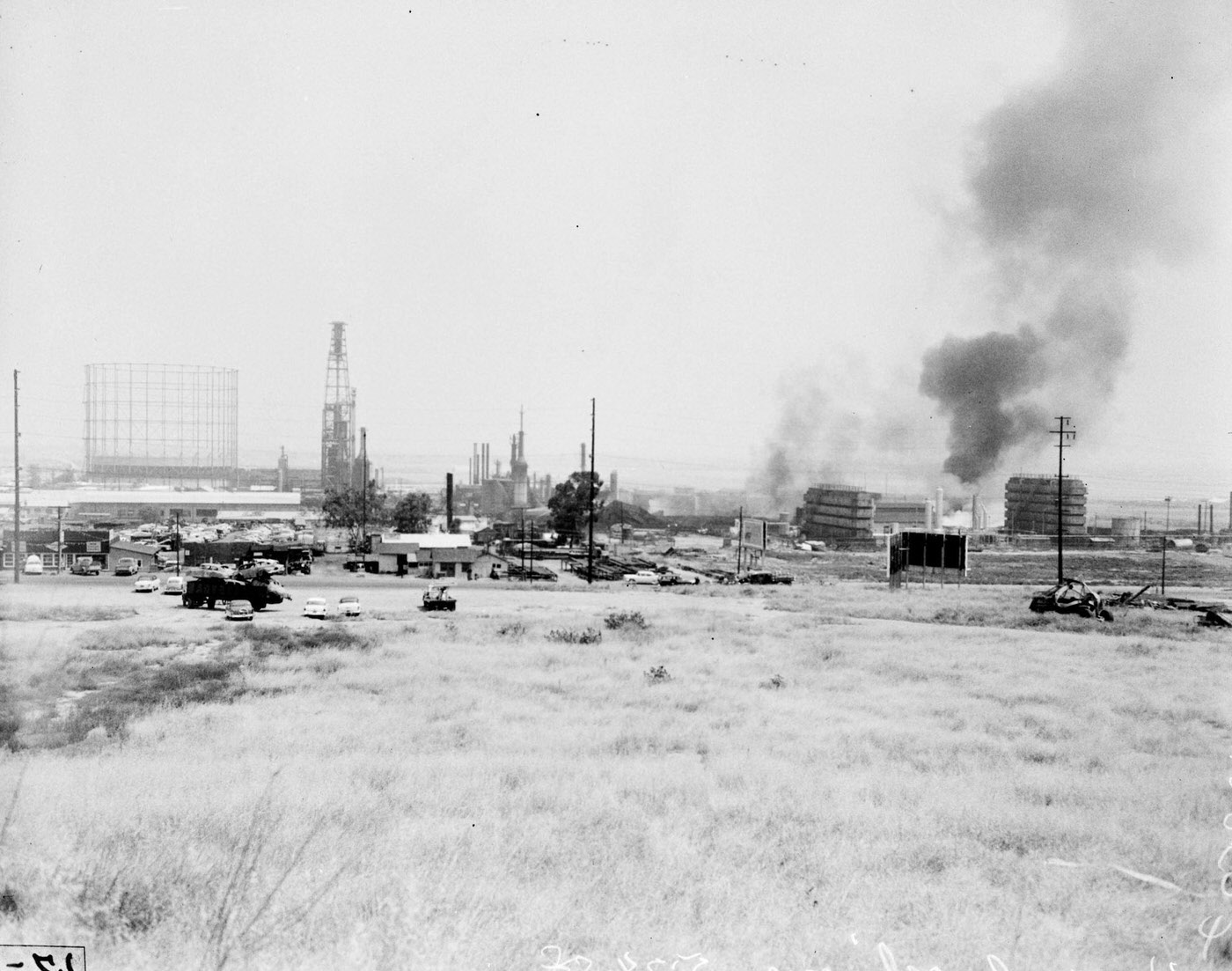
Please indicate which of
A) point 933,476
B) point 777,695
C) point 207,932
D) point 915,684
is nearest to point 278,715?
point 207,932

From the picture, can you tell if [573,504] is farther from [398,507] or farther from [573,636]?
[573,636]

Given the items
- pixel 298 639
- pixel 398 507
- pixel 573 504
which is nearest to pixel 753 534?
pixel 573 504

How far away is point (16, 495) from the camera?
18.4ft


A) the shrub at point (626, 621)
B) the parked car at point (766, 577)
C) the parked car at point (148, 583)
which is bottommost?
the shrub at point (626, 621)

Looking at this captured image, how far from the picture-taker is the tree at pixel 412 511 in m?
7.89

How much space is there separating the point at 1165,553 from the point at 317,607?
700cm

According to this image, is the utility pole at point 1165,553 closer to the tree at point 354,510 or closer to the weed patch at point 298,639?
the weed patch at point 298,639

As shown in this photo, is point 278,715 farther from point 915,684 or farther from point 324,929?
point 915,684

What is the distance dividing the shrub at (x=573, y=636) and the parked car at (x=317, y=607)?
1.94 meters

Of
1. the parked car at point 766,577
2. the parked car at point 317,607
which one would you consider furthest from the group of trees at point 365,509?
the parked car at point 766,577

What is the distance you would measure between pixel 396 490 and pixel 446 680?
99.2 inches

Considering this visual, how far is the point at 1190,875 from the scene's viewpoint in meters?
3.82

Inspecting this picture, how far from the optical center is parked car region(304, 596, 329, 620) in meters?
6.25

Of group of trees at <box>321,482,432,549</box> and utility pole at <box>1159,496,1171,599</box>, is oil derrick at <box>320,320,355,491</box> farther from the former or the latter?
utility pole at <box>1159,496,1171,599</box>
